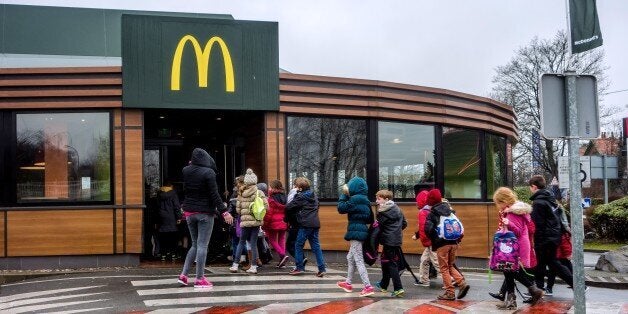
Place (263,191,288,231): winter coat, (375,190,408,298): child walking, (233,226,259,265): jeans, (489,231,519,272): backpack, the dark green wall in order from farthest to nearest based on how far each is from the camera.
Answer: the dark green wall
(263,191,288,231): winter coat
(233,226,259,265): jeans
(375,190,408,298): child walking
(489,231,519,272): backpack

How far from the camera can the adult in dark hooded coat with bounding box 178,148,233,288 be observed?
31.8 ft

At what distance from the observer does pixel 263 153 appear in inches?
541

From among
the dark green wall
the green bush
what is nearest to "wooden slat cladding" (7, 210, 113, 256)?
the dark green wall

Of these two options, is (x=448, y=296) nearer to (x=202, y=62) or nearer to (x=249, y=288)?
(x=249, y=288)

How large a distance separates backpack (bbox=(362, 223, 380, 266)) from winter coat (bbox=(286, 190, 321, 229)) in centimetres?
177

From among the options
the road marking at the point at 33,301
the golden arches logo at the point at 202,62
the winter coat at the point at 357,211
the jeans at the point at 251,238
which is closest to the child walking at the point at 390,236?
the winter coat at the point at 357,211

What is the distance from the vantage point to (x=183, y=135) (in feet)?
52.3

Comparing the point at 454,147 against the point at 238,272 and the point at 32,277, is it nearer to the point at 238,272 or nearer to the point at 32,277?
the point at 238,272

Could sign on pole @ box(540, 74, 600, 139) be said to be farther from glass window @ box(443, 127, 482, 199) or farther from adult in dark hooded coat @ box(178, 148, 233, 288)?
glass window @ box(443, 127, 482, 199)

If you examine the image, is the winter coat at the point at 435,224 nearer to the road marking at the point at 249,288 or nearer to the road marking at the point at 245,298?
the road marking at the point at 245,298

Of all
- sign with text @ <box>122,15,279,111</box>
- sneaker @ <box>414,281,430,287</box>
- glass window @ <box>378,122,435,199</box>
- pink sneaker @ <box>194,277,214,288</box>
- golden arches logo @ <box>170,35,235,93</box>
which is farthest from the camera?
glass window @ <box>378,122,435,199</box>

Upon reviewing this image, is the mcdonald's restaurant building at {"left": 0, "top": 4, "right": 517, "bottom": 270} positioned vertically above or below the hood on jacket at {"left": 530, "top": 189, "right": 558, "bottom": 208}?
above

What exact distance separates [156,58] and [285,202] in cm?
355

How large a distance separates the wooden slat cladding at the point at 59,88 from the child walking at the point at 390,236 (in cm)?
572
